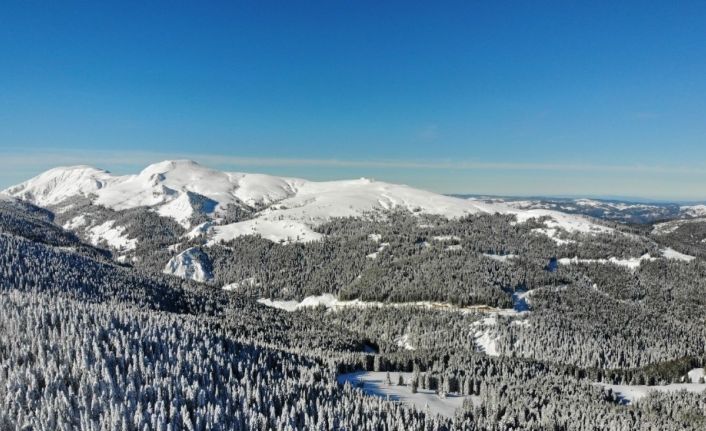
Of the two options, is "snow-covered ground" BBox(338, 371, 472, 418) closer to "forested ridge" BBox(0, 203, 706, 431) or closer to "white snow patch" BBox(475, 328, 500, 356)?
"forested ridge" BBox(0, 203, 706, 431)

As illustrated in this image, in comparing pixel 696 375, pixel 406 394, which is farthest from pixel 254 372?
pixel 696 375

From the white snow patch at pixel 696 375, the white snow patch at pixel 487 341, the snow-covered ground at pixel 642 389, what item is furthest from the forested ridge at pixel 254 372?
the snow-covered ground at pixel 642 389

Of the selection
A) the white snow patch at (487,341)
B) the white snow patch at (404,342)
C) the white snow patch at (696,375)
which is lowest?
the white snow patch at (404,342)

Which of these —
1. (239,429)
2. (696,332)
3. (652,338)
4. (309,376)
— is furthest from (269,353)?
(696,332)

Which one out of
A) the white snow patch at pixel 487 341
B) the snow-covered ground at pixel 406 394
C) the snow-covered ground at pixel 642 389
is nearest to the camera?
the snow-covered ground at pixel 406 394

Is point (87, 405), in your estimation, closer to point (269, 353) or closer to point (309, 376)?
point (309, 376)

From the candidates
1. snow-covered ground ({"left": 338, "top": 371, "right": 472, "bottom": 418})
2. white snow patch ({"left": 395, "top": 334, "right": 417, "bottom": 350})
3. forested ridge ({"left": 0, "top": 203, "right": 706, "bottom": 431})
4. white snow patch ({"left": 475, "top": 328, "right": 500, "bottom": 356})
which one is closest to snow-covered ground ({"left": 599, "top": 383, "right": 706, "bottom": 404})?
forested ridge ({"left": 0, "top": 203, "right": 706, "bottom": 431})

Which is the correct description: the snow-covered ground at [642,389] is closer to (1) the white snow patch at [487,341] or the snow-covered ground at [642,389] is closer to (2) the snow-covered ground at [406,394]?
(2) the snow-covered ground at [406,394]

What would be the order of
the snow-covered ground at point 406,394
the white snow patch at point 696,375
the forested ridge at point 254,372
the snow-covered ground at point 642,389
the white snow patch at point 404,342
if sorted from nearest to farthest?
the forested ridge at point 254,372, the snow-covered ground at point 406,394, the snow-covered ground at point 642,389, the white snow patch at point 696,375, the white snow patch at point 404,342
